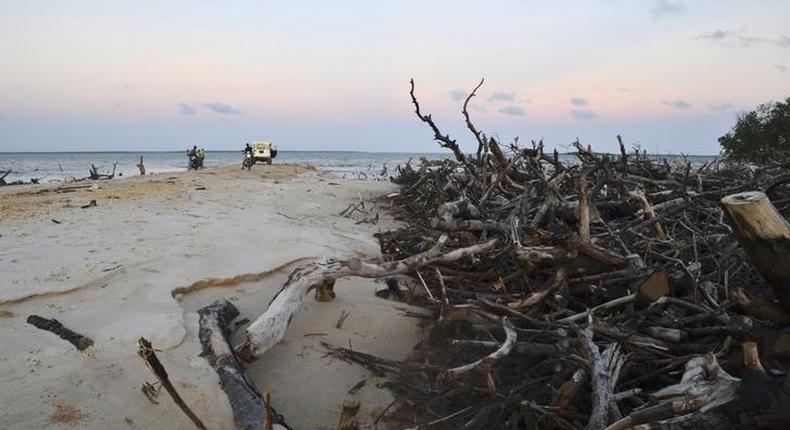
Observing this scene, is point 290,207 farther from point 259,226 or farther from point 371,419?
point 371,419

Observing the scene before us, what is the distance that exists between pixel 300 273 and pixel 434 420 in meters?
1.49

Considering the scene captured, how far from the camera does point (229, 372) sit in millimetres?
2920

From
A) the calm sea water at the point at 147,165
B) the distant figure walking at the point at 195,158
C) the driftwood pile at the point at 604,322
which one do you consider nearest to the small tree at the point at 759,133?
the calm sea water at the point at 147,165

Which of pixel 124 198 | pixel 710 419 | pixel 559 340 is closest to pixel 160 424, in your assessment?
pixel 559 340

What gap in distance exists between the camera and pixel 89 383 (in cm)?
281

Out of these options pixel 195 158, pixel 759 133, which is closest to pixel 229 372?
pixel 759 133

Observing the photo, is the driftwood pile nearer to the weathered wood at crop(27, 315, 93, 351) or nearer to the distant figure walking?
the weathered wood at crop(27, 315, 93, 351)

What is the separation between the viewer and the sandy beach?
273 centimetres

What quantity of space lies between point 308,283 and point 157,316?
3.33 ft

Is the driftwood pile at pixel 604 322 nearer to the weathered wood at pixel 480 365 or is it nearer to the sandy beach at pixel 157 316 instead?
the weathered wood at pixel 480 365

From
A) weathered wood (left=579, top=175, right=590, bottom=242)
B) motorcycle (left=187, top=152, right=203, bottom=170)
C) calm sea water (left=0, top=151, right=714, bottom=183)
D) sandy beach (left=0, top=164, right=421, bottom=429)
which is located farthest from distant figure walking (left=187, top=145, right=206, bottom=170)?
weathered wood (left=579, top=175, right=590, bottom=242)

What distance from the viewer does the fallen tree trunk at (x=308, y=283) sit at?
320 cm

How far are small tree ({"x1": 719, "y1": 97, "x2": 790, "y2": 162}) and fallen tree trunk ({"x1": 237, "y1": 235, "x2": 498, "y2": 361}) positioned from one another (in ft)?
36.7

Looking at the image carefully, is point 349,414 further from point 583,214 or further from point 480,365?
point 583,214
